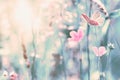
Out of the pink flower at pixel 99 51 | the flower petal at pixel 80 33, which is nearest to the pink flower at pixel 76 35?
the flower petal at pixel 80 33

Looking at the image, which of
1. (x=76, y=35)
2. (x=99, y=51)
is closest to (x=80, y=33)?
(x=76, y=35)

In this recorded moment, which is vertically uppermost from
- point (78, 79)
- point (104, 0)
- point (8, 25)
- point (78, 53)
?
point (104, 0)

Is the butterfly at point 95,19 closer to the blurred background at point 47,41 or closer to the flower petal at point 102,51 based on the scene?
the blurred background at point 47,41

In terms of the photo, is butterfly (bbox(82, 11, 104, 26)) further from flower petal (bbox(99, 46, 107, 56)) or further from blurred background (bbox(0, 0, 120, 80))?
flower petal (bbox(99, 46, 107, 56))

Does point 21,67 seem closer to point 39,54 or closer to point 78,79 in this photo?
point 39,54

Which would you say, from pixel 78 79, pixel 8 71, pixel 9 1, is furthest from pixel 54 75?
pixel 9 1

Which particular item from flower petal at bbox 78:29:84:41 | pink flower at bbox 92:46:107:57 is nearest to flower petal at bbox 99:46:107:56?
pink flower at bbox 92:46:107:57
